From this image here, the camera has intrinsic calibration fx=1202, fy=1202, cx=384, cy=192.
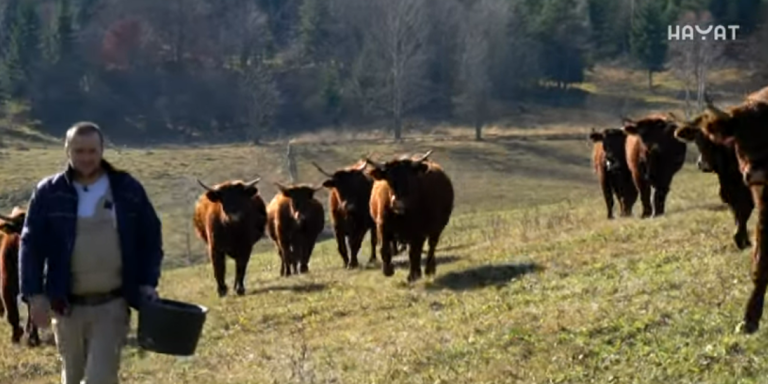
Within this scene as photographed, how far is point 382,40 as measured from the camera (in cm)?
8719

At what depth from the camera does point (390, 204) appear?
766 inches

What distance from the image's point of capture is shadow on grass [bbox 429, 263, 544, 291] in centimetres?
1692

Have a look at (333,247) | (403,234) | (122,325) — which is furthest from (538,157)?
(122,325)

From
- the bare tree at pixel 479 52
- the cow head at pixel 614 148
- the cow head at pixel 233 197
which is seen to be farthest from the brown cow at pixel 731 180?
the bare tree at pixel 479 52

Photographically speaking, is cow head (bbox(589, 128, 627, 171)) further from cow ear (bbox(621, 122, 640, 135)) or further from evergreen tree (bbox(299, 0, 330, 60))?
evergreen tree (bbox(299, 0, 330, 60))

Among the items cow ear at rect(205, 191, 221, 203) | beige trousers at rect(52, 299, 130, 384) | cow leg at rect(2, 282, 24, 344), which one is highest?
beige trousers at rect(52, 299, 130, 384)

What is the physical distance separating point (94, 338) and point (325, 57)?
9047 cm

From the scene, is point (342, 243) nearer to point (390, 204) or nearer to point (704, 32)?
point (390, 204)

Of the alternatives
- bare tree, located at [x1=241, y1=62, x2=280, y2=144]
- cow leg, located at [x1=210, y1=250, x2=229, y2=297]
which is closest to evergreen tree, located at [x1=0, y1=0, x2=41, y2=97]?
bare tree, located at [x1=241, y1=62, x2=280, y2=144]

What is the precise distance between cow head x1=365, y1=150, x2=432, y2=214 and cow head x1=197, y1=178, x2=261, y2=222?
3.95 m

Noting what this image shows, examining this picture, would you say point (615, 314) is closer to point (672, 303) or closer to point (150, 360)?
point (672, 303)

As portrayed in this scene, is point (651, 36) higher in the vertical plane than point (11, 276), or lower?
higher

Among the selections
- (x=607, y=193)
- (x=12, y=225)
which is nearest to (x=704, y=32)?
(x=607, y=193)

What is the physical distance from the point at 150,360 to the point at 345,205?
10.2m
